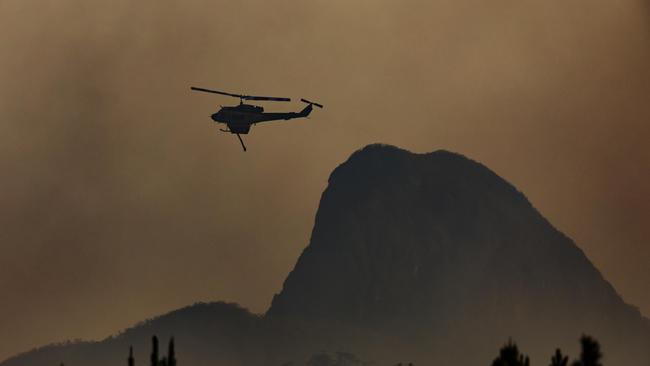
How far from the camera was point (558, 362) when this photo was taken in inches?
4975

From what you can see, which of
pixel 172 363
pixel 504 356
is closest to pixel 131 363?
pixel 172 363

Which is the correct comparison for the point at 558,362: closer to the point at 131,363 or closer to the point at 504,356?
the point at 504,356

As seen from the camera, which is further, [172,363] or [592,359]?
[172,363]

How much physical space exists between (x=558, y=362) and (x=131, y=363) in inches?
1184

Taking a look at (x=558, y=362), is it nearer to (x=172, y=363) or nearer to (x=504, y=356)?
(x=504, y=356)

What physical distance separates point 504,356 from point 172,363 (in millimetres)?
24478

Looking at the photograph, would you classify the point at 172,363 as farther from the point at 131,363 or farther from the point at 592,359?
the point at 592,359

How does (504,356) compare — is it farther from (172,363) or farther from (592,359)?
(172,363)

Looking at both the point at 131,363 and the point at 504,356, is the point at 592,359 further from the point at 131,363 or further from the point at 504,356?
the point at 131,363

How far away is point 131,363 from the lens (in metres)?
132

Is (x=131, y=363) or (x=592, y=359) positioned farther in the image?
(x=131, y=363)

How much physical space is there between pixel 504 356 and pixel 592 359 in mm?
8357

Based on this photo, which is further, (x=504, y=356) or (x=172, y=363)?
(x=172, y=363)

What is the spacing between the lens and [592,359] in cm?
11788
